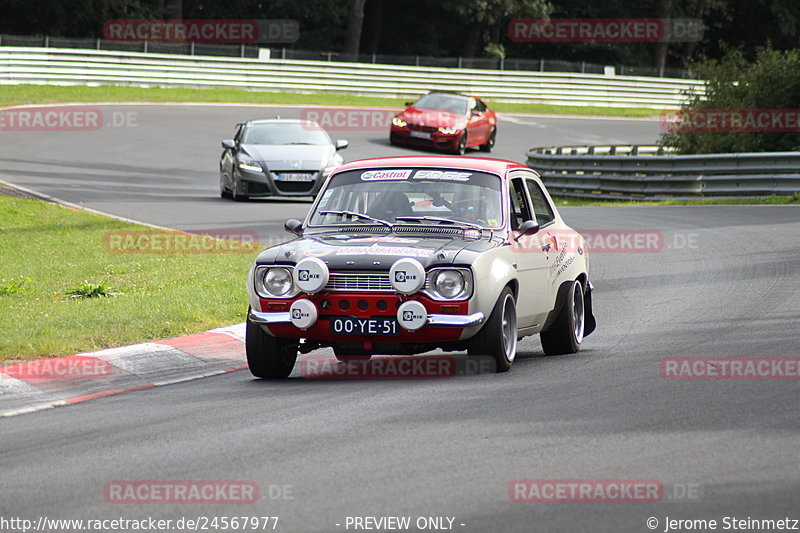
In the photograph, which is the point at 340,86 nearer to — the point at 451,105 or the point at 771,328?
the point at 451,105

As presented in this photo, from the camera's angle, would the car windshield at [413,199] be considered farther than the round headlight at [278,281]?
Yes

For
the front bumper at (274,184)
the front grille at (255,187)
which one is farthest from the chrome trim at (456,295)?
the front grille at (255,187)

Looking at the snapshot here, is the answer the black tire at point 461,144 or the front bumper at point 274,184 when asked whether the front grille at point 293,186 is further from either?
the black tire at point 461,144

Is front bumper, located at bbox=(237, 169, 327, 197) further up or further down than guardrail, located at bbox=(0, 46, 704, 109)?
Answer: further down

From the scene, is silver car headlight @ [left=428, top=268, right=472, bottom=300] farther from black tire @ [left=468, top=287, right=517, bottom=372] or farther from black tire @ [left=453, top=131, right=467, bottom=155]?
black tire @ [left=453, top=131, right=467, bottom=155]

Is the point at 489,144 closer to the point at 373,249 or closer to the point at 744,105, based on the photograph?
the point at 744,105

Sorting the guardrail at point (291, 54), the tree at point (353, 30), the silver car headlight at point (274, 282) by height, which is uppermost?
the tree at point (353, 30)

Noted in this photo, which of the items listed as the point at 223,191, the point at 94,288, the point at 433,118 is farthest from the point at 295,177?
the point at 433,118

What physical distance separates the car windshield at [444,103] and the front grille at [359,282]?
27.5 m

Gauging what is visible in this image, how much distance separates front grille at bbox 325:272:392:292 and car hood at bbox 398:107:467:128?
26764 mm

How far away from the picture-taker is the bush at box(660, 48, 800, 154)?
1102 inches

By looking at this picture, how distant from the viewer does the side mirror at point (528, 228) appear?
910 centimetres

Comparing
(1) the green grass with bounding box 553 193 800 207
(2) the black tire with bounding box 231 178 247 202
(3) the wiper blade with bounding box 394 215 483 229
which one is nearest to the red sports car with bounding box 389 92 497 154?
(1) the green grass with bounding box 553 193 800 207

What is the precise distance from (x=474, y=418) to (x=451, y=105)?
1158 inches
